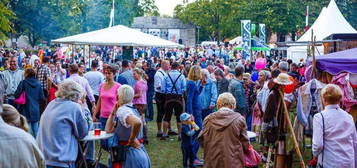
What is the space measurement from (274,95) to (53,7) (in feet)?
177

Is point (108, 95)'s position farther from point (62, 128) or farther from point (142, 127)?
point (62, 128)

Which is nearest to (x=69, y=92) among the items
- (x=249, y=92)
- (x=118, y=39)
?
(x=249, y=92)

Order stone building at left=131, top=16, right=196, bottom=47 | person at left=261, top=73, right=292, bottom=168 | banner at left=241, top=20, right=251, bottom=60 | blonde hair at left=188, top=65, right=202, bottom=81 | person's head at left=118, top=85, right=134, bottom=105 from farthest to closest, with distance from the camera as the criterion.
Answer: stone building at left=131, top=16, right=196, bottom=47
banner at left=241, top=20, right=251, bottom=60
blonde hair at left=188, top=65, right=202, bottom=81
person at left=261, top=73, right=292, bottom=168
person's head at left=118, top=85, right=134, bottom=105

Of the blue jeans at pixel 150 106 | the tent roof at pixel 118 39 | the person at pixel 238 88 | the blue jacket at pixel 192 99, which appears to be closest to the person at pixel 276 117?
the blue jacket at pixel 192 99

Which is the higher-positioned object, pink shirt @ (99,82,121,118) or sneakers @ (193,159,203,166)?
pink shirt @ (99,82,121,118)

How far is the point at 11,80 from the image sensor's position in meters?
10.8

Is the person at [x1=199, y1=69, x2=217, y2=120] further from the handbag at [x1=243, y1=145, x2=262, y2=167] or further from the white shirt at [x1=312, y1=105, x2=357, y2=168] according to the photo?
the white shirt at [x1=312, y1=105, x2=357, y2=168]

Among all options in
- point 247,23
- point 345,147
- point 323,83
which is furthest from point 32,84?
point 247,23

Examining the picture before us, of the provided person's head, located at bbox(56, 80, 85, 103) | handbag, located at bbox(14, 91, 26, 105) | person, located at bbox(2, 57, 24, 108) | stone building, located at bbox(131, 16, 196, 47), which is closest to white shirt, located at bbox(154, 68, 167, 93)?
person, located at bbox(2, 57, 24, 108)

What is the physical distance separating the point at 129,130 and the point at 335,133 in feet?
7.43

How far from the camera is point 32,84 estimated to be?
9609 millimetres

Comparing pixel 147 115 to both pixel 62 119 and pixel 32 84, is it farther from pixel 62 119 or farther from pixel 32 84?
pixel 62 119

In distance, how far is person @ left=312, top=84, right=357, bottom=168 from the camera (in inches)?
227

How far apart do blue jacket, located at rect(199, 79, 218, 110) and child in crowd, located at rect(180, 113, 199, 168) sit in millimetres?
1849
